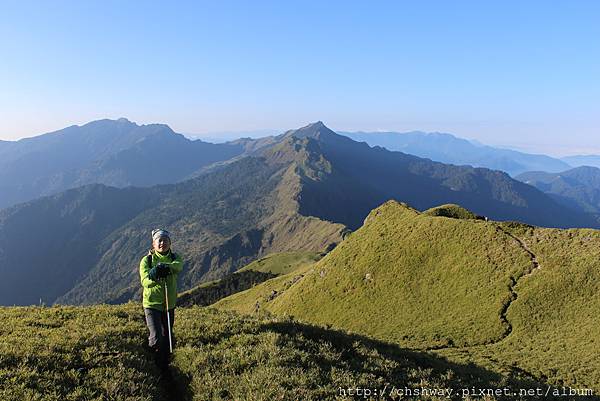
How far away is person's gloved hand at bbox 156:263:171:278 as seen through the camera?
1515 centimetres

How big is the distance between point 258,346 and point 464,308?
39.6m

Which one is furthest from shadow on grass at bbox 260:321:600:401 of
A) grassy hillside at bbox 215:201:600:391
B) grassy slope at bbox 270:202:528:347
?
grassy slope at bbox 270:202:528:347

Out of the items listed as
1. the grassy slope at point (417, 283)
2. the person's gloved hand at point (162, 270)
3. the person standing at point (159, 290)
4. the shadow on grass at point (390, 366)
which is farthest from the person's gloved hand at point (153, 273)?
the grassy slope at point (417, 283)

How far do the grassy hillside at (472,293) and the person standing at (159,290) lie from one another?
2288 centimetres

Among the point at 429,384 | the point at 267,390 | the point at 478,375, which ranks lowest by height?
the point at 478,375

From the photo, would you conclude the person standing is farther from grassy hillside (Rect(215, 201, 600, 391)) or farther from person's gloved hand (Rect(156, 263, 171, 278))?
grassy hillside (Rect(215, 201, 600, 391))

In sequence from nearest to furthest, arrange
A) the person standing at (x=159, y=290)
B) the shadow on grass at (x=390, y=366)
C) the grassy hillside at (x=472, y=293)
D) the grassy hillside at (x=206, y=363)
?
the grassy hillside at (x=206, y=363) → the shadow on grass at (x=390, y=366) → the person standing at (x=159, y=290) → the grassy hillside at (x=472, y=293)

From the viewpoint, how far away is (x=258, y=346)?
16719 millimetres

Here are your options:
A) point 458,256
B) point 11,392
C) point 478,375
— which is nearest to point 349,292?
point 458,256

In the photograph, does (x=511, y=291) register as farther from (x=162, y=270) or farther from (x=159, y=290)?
(x=162, y=270)

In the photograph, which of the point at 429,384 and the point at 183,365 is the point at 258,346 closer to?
the point at 183,365

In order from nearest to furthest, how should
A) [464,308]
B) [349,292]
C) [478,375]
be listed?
[478,375] < [464,308] < [349,292]

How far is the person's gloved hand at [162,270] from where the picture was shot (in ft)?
49.7

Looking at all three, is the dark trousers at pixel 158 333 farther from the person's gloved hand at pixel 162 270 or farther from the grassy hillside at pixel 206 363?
the person's gloved hand at pixel 162 270
